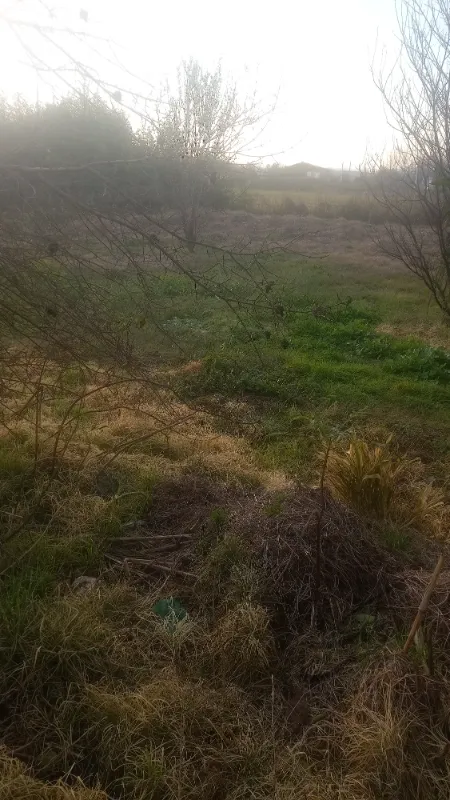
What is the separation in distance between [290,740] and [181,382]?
14.9ft

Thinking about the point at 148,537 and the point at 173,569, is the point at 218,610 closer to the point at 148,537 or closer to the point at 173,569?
the point at 173,569

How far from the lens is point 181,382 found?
21.8 feet

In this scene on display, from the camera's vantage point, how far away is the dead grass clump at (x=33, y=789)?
205 cm

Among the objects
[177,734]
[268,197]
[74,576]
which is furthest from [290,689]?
[268,197]

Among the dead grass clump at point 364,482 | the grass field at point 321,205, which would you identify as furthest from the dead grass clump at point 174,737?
the grass field at point 321,205

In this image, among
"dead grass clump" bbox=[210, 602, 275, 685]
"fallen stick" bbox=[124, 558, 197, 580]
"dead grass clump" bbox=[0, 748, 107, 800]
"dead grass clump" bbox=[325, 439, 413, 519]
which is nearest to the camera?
"dead grass clump" bbox=[0, 748, 107, 800]

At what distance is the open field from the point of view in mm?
2254

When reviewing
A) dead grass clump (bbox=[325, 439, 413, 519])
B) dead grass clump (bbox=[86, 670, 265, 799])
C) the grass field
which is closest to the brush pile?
dead grass clump (bbox=[86, 670, 265, 799])

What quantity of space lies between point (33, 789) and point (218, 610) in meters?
1.14

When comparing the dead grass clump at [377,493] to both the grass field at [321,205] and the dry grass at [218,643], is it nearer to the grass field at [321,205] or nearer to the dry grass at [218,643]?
the dry grass at [218,643]

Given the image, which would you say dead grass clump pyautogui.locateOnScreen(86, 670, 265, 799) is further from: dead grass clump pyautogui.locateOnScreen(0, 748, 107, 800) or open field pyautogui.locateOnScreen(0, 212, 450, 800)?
dead grass clump pyautogui.locateOnScreen(0, 748, 107, 800)

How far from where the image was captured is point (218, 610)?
3.01 meters

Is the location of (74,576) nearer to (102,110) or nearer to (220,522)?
(220,522)

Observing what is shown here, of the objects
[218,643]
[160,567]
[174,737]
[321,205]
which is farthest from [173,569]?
[321,205]
